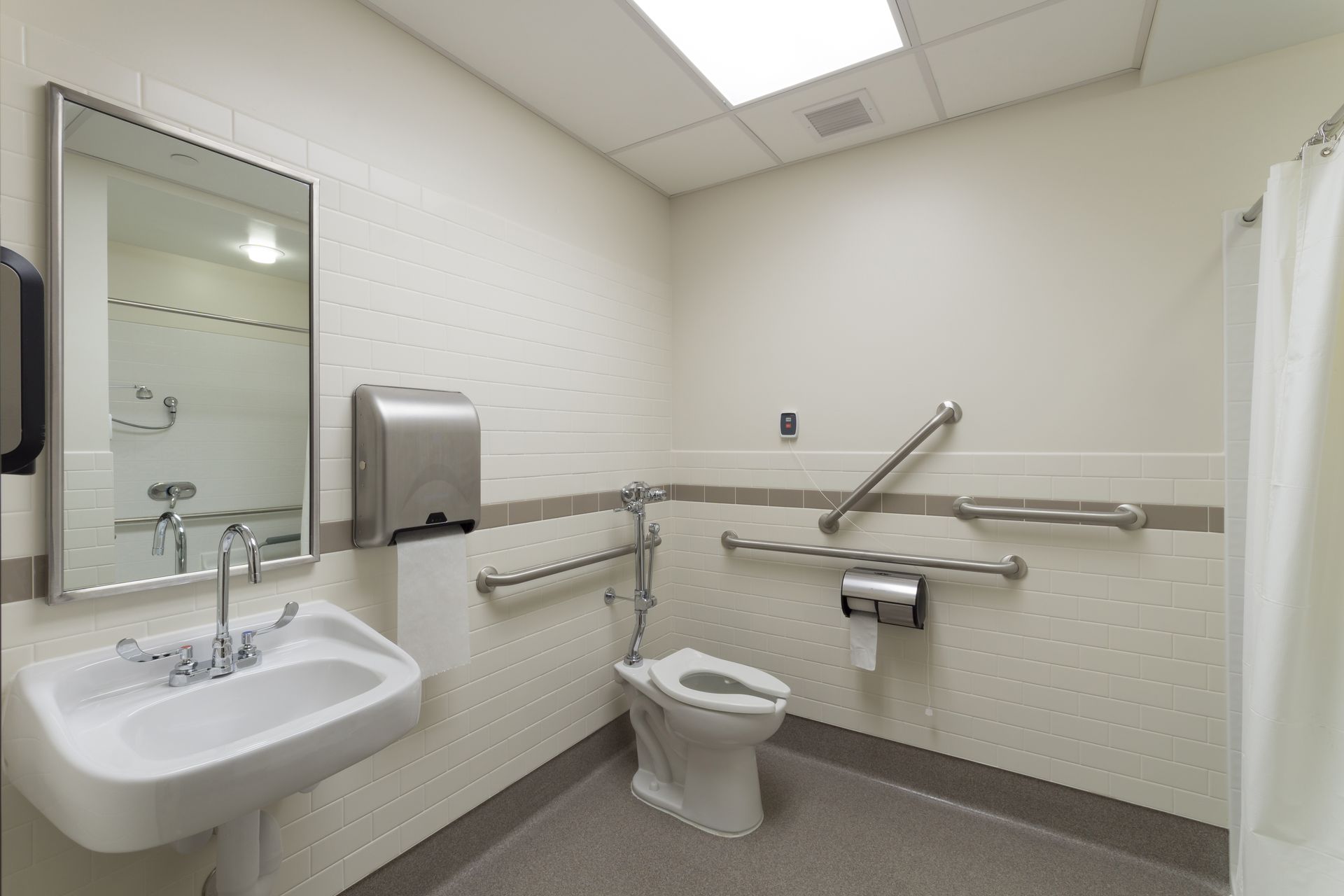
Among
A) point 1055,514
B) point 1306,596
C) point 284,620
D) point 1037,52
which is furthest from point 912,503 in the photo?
point 284,620

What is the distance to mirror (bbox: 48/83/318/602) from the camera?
4.25 feet

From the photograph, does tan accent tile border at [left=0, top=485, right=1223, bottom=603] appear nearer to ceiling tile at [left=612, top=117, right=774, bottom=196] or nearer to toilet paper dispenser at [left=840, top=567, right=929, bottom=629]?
toilet paper dispenser at [left=840, top=567, right=929, bottom=629]

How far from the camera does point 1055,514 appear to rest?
206 cm

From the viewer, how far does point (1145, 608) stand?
1.99m

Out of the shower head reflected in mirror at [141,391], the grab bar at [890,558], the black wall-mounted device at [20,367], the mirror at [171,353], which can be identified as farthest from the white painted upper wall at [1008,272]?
the black wall-mounted device at [20,367]

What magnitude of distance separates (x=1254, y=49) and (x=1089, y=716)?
6.34 ft

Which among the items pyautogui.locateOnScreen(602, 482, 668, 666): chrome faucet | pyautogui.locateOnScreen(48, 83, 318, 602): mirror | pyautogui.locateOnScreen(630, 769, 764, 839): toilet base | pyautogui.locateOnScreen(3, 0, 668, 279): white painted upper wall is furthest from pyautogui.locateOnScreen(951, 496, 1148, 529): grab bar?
pyautogui.locateOnScreen(48, 83, 318, 602): mirror

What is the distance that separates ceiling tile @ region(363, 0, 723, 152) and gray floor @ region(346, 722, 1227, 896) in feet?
7.20

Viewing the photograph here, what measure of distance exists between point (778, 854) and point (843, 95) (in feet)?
7.65

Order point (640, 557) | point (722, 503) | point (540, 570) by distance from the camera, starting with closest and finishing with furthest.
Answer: point (540, 570) → point (640, 557) → point (722, 503)

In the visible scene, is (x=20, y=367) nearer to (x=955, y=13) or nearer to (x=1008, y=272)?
(x=955, y=13)

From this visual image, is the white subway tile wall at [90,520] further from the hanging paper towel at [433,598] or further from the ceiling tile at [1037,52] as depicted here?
the ceiling tile at [1037,52]

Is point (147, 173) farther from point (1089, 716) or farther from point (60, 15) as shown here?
point (1089, 716)

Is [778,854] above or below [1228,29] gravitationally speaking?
below
